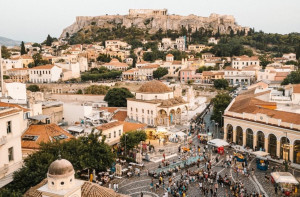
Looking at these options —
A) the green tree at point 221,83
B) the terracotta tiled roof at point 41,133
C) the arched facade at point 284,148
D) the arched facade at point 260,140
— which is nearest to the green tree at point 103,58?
the green tree at point 221,83

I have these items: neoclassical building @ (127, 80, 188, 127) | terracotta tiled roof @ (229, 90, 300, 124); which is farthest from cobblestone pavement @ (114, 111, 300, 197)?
neoclassical building @ (127, 80, 188, 127)

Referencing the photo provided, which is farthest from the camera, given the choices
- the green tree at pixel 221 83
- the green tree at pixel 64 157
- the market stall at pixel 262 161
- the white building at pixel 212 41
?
the white building at pixel 212 41

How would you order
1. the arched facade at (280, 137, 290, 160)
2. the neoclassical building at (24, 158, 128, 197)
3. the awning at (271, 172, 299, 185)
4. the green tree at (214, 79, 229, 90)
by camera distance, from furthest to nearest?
the green tree at (214, 79, 229, 90) < the arched facade at (280, 137, 290, 160) < the awning at (271, 172, 299, 185) < the neoclassical building at (24, 158, 128, 197)

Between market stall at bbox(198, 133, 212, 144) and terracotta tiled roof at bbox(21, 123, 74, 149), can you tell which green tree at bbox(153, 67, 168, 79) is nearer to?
market stall at bbox(198, 133, 212, 144)

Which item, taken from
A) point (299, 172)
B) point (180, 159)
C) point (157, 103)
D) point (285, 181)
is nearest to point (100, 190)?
point (285, 181)

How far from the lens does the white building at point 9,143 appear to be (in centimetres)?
1950

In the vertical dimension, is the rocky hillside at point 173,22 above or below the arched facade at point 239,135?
above

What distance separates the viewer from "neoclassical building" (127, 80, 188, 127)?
4088 cm

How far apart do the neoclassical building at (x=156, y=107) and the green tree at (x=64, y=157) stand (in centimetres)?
1699

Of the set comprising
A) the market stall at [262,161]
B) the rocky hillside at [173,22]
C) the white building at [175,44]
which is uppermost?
the rocky hillside at [173,22]

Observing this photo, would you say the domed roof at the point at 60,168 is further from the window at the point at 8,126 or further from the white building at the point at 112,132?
the white building at the point at 112,132

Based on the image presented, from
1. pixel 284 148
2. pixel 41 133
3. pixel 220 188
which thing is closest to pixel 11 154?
pixel 41 133

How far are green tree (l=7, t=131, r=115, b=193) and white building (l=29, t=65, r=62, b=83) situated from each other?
210 ft

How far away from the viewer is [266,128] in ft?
99.3
